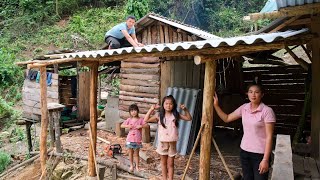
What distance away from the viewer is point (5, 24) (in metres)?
26.2

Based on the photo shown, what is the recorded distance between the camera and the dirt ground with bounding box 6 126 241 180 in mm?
7172

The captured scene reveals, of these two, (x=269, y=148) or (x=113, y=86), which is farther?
(x=113, y=86)

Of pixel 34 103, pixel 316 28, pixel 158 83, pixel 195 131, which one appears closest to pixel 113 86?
pixel 34 103

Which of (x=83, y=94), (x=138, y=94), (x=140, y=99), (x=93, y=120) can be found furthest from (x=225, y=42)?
(x=83, y=94)

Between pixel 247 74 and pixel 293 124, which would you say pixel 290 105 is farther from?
pixel 247 74

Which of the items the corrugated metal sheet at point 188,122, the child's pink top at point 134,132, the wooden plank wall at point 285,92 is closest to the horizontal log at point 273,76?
the wooden plank wall at point 285,92

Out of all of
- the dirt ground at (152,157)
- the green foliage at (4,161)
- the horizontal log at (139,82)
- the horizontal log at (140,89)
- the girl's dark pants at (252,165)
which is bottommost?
the green foliage at (4,161)

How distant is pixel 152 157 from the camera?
8.24 m

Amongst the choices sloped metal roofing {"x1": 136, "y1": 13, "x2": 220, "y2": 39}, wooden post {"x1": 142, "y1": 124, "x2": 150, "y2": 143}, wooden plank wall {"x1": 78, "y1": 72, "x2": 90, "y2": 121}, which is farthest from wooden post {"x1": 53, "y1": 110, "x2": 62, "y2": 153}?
wooden plank wall {"x1": 78, "y1": 72, "x2": 90, "y2": 121}

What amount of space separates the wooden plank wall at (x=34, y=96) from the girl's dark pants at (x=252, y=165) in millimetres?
8876

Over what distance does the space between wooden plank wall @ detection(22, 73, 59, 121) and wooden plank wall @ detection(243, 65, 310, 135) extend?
6962 millimetres

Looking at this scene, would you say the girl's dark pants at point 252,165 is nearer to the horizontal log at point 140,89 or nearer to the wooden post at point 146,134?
the wooden post at point 146,134

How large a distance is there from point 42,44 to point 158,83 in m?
17.1

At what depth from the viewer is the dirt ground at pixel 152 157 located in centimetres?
717
